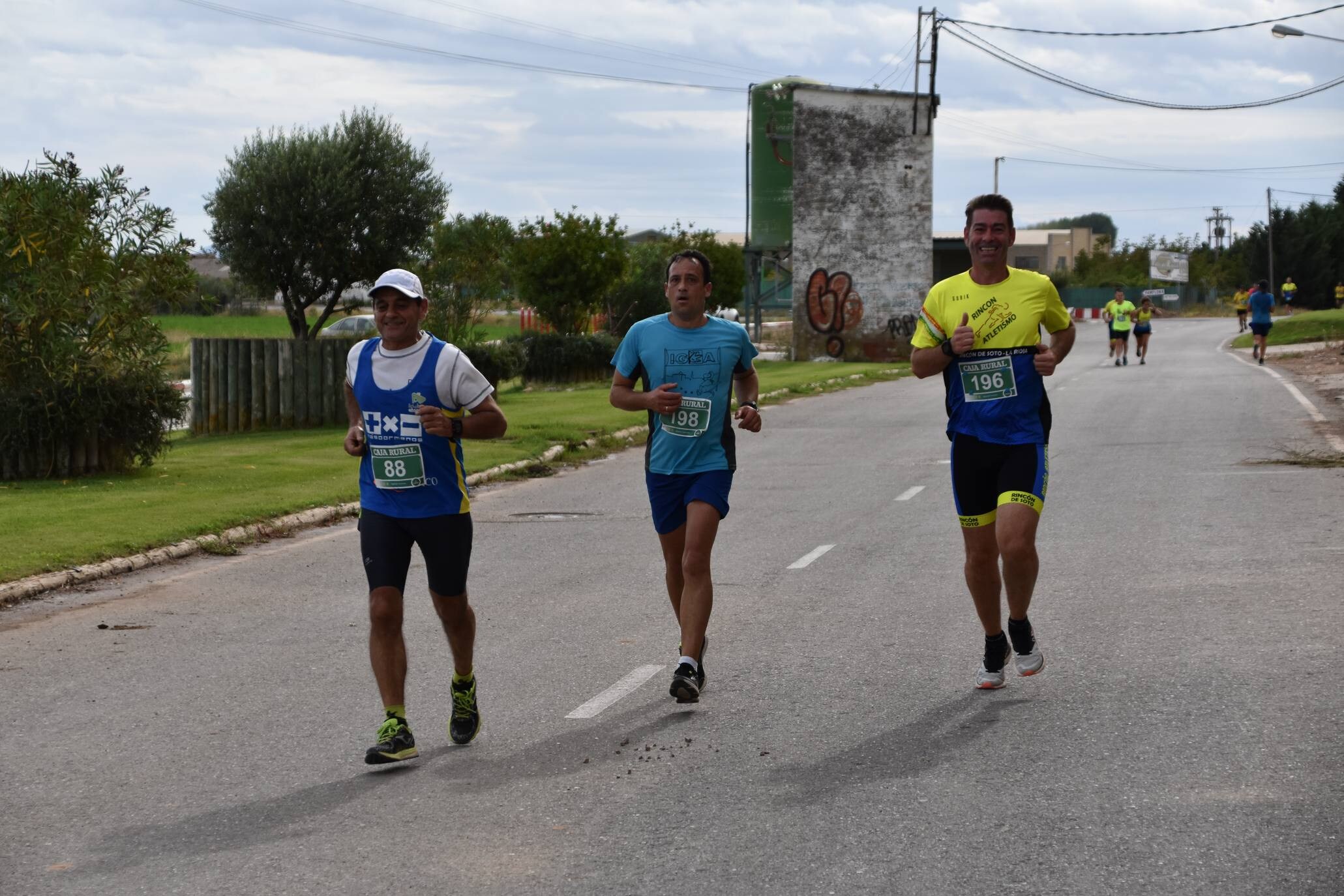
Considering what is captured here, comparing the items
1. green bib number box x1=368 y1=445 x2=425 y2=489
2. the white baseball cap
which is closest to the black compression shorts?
green bib number box x1=368 y1=445 x2=425 y2=489

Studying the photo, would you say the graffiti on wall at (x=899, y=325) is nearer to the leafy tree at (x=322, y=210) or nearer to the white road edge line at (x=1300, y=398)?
the white road edge line at (x=1300, y=398)

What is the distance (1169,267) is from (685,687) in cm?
12276

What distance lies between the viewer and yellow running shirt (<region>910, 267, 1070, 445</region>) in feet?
24.0

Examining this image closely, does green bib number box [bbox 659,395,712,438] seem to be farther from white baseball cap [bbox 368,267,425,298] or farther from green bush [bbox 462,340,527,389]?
green bush [bbox 462,340,527,389]

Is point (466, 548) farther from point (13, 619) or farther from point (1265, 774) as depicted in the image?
point (13, 619)

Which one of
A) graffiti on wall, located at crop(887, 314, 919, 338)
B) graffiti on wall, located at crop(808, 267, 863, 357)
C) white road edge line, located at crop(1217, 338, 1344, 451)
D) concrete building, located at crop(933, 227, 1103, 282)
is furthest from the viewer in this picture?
concrete building, located at crop(933, 227, 1103, 282)

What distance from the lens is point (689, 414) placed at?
7488 millimetres

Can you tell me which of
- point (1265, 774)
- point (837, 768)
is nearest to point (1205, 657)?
point (1265, 774)

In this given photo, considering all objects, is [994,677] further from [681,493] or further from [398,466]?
[398,466]

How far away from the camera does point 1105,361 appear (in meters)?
43.4

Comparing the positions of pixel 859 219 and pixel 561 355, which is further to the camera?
pixel 859 219

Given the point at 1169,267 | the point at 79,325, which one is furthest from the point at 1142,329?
the point at 1169,267

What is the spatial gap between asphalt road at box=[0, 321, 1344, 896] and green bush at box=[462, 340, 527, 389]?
20378 mm

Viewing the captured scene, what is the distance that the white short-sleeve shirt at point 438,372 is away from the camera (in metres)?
6.51
